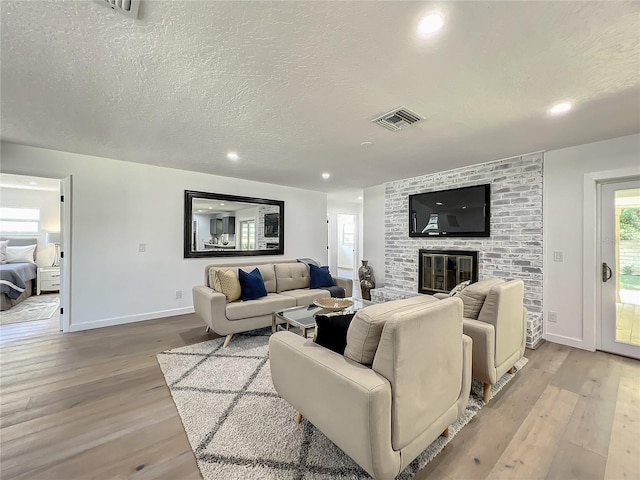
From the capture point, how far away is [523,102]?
7.00 feet

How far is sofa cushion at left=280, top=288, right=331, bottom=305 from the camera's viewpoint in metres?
3.66

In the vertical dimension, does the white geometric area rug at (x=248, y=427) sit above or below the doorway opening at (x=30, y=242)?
below

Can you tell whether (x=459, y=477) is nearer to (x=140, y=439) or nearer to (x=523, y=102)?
(x=140, y=439)

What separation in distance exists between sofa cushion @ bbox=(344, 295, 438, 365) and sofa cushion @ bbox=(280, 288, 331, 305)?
225 cm

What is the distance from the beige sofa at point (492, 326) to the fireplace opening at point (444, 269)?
1.79 meters

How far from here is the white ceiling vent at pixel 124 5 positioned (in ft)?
4.09

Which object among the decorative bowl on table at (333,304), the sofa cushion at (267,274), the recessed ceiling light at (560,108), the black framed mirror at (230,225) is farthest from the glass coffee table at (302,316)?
the recessed ceiling light at (560,108)

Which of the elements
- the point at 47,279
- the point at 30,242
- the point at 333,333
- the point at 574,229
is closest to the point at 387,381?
the point at 333,333

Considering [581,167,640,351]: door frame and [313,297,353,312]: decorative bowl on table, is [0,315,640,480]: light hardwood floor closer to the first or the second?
[581,167,640,351]: door frame

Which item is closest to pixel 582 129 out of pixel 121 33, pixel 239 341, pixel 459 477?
pixel 459 477

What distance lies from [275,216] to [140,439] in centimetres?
418

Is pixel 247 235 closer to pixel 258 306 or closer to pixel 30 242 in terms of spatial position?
pixel 258 306

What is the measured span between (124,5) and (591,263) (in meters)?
4.55

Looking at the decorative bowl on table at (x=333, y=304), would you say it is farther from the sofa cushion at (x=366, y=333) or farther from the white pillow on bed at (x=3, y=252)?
the white pillow on bed at (x=3, y=252)
